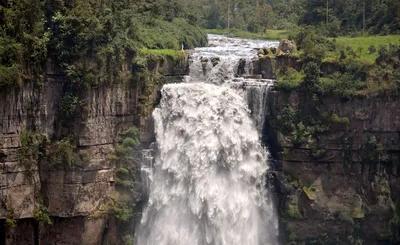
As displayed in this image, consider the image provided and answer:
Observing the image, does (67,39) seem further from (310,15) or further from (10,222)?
(310,15)

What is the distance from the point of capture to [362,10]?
42.0m

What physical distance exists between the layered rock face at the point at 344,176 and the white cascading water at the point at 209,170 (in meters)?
1.23

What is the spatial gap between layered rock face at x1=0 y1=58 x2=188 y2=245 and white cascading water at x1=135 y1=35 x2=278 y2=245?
2315 millimetres

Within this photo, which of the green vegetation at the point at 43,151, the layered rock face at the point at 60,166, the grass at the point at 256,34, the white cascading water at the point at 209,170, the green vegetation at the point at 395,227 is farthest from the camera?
the grass at the point at 256,34

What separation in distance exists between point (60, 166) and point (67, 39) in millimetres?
7113

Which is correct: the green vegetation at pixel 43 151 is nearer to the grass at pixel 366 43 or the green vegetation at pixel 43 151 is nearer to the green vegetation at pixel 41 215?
the green vegetation at pixel 41 215

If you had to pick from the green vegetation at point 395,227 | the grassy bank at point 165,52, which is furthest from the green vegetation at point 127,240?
Result: the green vegetation at point 395,227

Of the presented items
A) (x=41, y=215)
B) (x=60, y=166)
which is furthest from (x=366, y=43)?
(x=41, y=215)

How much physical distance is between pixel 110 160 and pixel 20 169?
4.98 m

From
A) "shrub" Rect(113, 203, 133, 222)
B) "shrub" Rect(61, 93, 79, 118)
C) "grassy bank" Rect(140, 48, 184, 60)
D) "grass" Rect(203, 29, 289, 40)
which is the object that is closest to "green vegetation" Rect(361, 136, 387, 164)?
"grassy bank" Rect(140, 48, 184, 60)

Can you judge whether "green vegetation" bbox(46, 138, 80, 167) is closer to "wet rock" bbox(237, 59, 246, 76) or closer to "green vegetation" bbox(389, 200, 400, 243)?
"wet rock" bbox(237, 59, 246, 76)

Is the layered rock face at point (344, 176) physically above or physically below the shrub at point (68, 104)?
below

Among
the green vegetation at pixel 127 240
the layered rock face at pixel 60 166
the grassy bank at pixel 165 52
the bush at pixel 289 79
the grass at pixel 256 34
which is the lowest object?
the green vegetation at pixel 127 240

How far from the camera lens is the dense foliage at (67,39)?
84.1 feet
